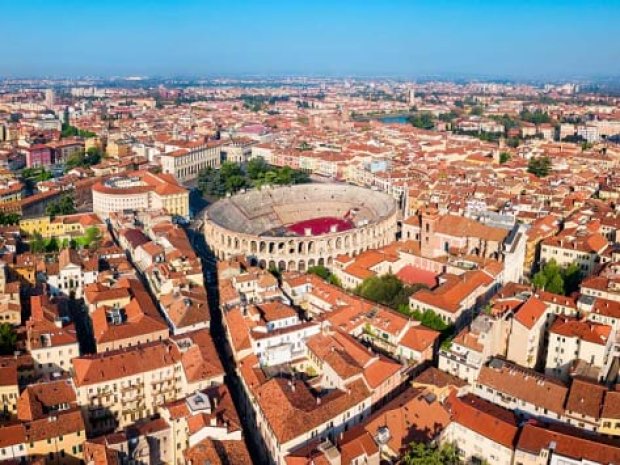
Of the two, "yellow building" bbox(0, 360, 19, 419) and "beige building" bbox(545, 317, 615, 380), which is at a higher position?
"beige building" bbox(545, 317, 615, 380)

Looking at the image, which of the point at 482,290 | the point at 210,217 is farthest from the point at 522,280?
the point at 210,217

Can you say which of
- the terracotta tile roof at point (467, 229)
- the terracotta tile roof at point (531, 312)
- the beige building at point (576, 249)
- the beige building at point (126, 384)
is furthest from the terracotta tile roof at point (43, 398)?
the beige building at point (576, 249)

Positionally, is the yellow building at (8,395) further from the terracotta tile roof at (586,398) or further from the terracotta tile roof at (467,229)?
the terracotta tile roof at (467,229)

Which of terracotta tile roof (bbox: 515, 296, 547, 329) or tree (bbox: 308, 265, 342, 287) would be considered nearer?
terracotta tile roof (bbox: 515, 296, 547, 329)

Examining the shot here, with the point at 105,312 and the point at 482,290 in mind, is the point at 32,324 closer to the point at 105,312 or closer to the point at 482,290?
the point at 105,312

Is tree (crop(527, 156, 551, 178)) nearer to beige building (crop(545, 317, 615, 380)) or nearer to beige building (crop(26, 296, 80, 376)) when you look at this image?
beige building (crop(545, 317, 615, 380))

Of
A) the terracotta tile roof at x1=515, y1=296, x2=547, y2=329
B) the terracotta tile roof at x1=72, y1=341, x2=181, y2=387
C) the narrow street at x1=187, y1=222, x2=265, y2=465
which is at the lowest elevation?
the narrow street at x1=187, y1=222, x2=265, y2=465

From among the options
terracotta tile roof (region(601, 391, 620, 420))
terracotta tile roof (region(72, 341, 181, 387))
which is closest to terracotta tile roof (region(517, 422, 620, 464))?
terracotta tile roof (region(601, 391, 620, 420))
